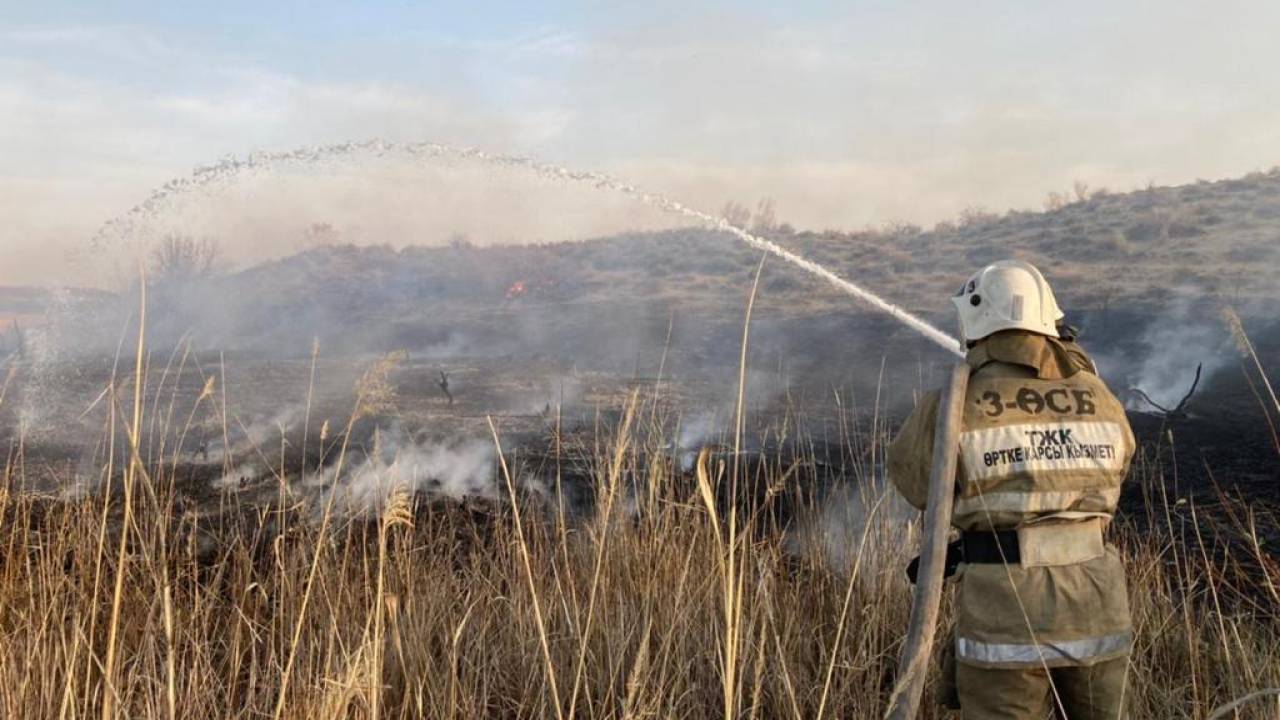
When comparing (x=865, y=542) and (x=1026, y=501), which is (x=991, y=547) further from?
(x=865, y=542)

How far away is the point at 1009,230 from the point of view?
909 inches

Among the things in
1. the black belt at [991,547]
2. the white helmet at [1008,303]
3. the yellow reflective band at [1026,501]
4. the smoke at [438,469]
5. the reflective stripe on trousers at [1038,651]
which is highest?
the white helmet at [1008,303]

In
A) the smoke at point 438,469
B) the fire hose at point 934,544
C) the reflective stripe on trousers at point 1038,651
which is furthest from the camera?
the smoke at point 438,469

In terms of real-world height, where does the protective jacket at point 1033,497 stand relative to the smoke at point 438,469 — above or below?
above

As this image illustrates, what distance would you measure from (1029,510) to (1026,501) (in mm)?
27

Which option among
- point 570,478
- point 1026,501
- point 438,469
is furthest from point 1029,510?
point 438,469

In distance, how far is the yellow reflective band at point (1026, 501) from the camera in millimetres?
2840

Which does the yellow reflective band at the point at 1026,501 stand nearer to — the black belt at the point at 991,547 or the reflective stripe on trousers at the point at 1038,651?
the black belt at the point at 991,547

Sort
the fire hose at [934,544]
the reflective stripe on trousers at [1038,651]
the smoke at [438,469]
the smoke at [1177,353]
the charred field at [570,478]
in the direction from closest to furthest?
the fire hose at [934,544] → the reflective stripe on trousers at [1038,651] → the charred field at [570,478] → the smoke at [438,469] → the smoke at [1177,353]

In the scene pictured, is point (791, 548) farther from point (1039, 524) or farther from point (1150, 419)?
point (1150, 419)

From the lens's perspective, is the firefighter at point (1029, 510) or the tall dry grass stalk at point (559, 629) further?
the tall dry grass stalk at point (559, 629)

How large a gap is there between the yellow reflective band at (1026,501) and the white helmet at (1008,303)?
1.44ft

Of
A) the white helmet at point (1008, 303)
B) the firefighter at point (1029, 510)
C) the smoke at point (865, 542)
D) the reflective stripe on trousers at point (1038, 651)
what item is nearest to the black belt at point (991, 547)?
the firefighter at point (1029, 510)

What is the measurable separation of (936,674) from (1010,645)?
1283 millimetres
